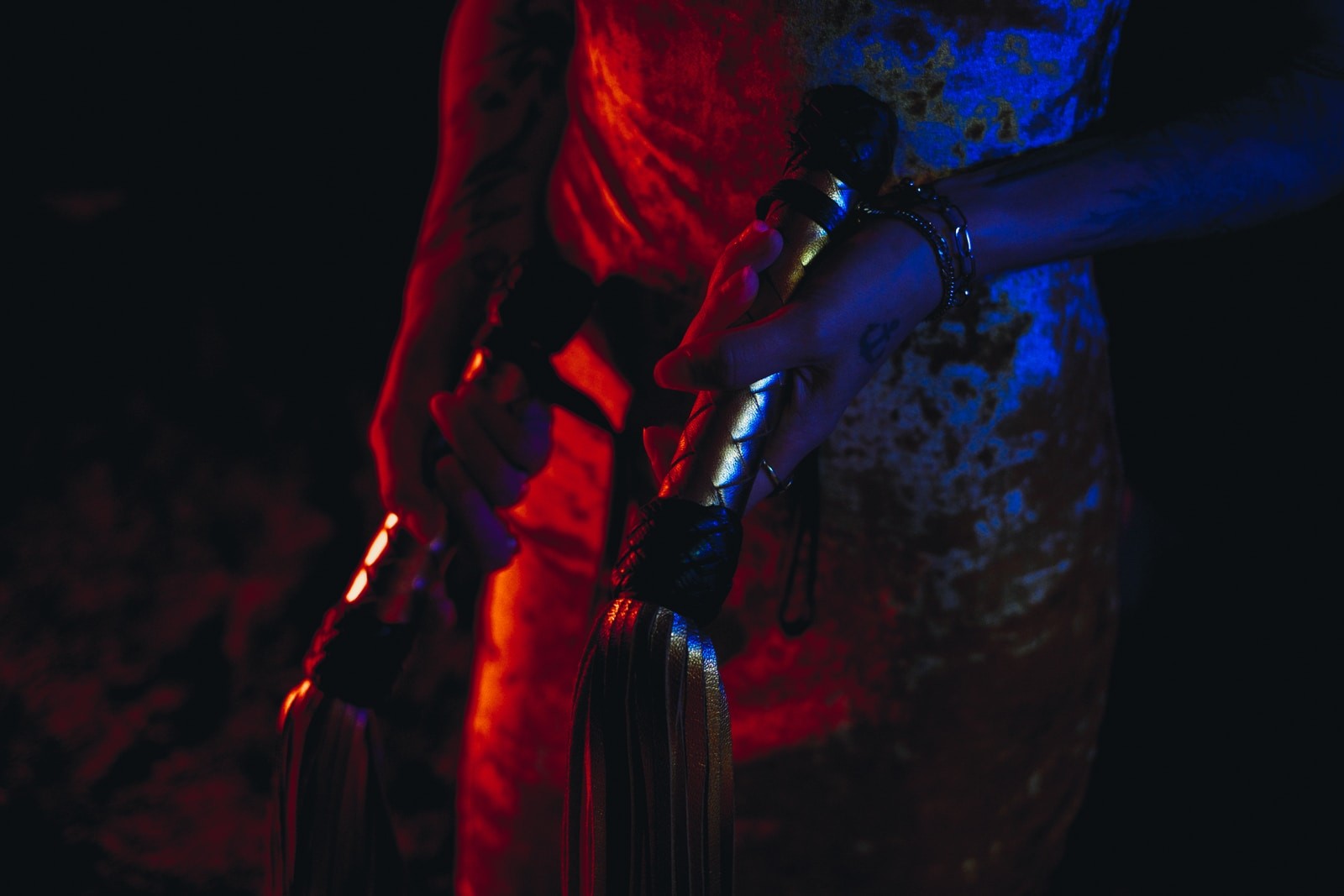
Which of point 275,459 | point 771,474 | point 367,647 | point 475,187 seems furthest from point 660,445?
point 275,459

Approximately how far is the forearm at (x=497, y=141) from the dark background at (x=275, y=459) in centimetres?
65

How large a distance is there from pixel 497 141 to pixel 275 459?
2.66 feet

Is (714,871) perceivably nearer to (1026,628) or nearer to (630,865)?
(630,865)

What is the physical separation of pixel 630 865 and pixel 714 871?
48mm

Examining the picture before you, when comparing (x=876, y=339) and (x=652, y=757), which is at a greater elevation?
(x=876, y=339)

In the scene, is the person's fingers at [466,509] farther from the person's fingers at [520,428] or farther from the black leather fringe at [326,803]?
the black leather fringe at [326,803]

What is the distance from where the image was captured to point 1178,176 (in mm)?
564

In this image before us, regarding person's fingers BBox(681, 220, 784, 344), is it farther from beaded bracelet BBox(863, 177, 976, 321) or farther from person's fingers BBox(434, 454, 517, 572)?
person's fingers BBox(434, 454, 517, 572)

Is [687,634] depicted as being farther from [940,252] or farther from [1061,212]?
[1061,212]

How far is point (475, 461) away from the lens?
642 mm

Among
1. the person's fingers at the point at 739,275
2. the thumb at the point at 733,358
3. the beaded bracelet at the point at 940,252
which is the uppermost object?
the beaded bracelet at the point at 940,252

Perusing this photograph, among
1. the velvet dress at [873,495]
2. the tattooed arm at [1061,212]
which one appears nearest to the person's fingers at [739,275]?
the tattooed arm at [1061,212]

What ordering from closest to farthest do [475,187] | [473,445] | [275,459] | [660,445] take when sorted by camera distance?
[660,445] < [473,445] < [475,187] < [275,459]

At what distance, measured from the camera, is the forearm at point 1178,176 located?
0.54 m
